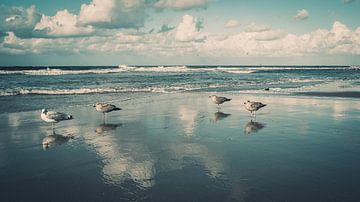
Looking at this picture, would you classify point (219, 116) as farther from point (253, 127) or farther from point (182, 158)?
point (182, 158)

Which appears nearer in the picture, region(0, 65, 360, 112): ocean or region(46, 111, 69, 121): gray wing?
region(46, 111, 69, 121): gray wing

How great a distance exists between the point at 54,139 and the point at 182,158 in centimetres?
485

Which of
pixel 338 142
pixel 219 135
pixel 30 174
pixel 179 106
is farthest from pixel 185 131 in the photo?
pixel 179 106

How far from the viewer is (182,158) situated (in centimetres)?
949

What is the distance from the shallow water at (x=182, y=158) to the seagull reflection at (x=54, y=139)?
0.06 m

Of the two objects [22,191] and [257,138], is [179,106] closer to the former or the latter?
[257,138]

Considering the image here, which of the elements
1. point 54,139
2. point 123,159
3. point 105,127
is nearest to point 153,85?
point 105,127

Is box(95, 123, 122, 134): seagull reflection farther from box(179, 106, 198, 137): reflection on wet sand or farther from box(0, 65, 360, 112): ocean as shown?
box(0, 65, 360, 112): ocean

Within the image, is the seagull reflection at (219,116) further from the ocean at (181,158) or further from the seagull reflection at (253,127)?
the seagull reflection at (253,127)

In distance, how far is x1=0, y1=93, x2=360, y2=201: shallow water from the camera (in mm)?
7121

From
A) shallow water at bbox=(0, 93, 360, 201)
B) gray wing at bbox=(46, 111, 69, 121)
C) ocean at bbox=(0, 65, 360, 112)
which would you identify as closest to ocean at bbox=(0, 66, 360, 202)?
shallow water at bbox=(0, 93, 360, 201)

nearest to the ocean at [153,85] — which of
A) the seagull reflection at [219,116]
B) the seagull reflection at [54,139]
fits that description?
the seagull reflection at [54,139]

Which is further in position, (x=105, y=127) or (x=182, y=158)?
(x=105, y=127)

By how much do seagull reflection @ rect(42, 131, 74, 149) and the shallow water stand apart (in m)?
0.06
